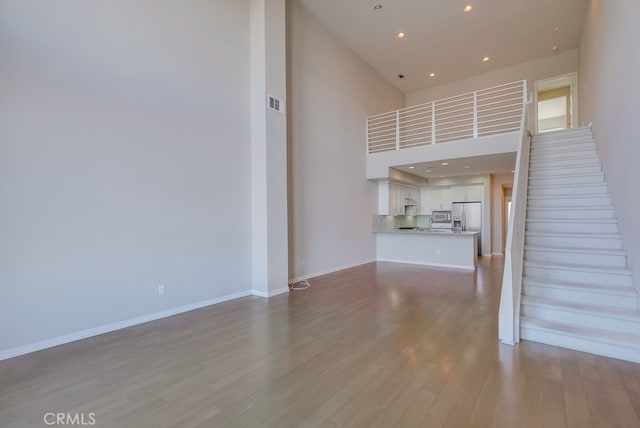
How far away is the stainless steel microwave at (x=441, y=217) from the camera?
9.61 m

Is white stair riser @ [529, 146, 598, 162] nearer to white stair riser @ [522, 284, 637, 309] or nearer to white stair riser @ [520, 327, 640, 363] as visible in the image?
white stair riser @ [522, 284, 637, 309]

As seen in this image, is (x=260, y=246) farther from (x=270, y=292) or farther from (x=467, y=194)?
(x=467, y=194)

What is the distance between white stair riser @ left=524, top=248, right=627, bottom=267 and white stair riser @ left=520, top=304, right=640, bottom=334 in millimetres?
876

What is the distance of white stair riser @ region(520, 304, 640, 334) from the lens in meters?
2.77

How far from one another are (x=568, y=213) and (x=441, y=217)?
5395mm

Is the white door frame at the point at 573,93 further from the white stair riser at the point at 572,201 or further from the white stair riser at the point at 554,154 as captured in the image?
the white stair riser at the point at 572,201

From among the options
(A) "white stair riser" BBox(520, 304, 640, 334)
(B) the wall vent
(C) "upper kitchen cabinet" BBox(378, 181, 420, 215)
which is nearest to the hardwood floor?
(A) "white stair riser" BBox(520, 304, 640, 334)

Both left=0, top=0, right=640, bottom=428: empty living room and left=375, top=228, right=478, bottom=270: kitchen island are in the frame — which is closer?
left=0, top=0, right=640, bottom=428: empty living room

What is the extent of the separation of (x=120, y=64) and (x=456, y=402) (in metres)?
4.49

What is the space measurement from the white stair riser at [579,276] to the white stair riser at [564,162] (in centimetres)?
261

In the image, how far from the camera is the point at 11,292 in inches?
105

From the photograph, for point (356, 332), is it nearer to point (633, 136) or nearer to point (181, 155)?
point (181, 155)

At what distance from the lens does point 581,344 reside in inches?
108

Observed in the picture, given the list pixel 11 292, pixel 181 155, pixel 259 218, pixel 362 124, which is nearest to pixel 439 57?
pixel 362 124
